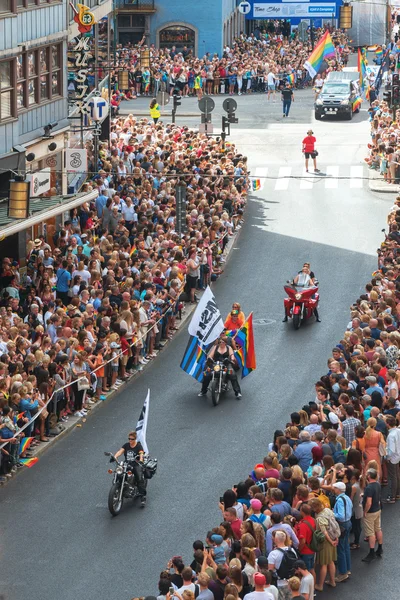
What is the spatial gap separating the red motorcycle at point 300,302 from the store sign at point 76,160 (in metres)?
6.65

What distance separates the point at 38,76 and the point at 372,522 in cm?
1945

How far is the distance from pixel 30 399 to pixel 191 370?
4628mm

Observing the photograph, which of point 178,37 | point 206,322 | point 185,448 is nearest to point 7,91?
point 206,322

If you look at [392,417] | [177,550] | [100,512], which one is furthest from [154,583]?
[392,417]

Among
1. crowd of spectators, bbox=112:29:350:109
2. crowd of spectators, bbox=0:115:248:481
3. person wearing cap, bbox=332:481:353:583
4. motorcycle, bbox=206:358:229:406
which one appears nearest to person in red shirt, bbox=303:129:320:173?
crowd of spectators, bbox=0:115:248:481

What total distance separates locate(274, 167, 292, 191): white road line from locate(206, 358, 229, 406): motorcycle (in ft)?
64.8

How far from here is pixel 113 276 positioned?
30.0 m

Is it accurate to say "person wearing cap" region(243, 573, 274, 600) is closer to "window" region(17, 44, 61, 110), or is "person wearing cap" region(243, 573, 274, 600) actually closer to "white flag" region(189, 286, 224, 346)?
"white flag" region(189, 286, 224, 346)

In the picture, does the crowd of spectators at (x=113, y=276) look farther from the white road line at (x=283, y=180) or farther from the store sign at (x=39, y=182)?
the white road line at (x=283, y=180)

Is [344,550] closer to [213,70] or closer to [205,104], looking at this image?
[205,104]

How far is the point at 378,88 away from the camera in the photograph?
64.4 meters

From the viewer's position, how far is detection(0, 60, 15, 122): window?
106 ft

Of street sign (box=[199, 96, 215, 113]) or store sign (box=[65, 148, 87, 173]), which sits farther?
street sign (box=[199, 96, 215, 113])

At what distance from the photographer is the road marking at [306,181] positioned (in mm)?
46522
